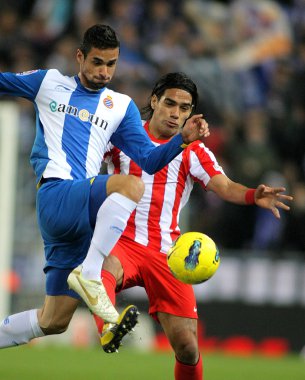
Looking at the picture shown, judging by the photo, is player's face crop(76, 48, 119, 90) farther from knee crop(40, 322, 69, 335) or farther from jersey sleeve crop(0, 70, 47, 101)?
knee crop(40, 322, 69, 335)

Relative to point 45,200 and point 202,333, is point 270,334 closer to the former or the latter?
point 202,333

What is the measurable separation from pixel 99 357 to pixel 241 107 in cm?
420

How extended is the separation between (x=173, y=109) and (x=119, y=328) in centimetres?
219

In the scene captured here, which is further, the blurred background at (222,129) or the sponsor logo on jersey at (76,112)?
the blurred background at (222,129)

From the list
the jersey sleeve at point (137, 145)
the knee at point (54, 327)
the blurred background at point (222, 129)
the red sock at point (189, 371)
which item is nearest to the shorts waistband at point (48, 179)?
the jersey sleeve at point (137, 145)

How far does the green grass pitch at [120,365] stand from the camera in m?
10.4

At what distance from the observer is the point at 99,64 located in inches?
280

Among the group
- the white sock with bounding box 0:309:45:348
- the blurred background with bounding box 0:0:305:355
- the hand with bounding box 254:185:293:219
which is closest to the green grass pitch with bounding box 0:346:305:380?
the blurred background with bounding box 0:0:305:355

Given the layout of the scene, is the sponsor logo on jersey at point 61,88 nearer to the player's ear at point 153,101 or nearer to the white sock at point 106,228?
the white sock at point 106,228

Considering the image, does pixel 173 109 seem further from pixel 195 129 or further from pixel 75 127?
pixel 195 129

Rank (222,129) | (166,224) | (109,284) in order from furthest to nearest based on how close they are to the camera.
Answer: (222,129) < (166,224) < (109,284)

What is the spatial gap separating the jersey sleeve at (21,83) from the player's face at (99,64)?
338 millimetres

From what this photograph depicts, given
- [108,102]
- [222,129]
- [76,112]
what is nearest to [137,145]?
[108,102]

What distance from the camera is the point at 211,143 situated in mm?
13953
